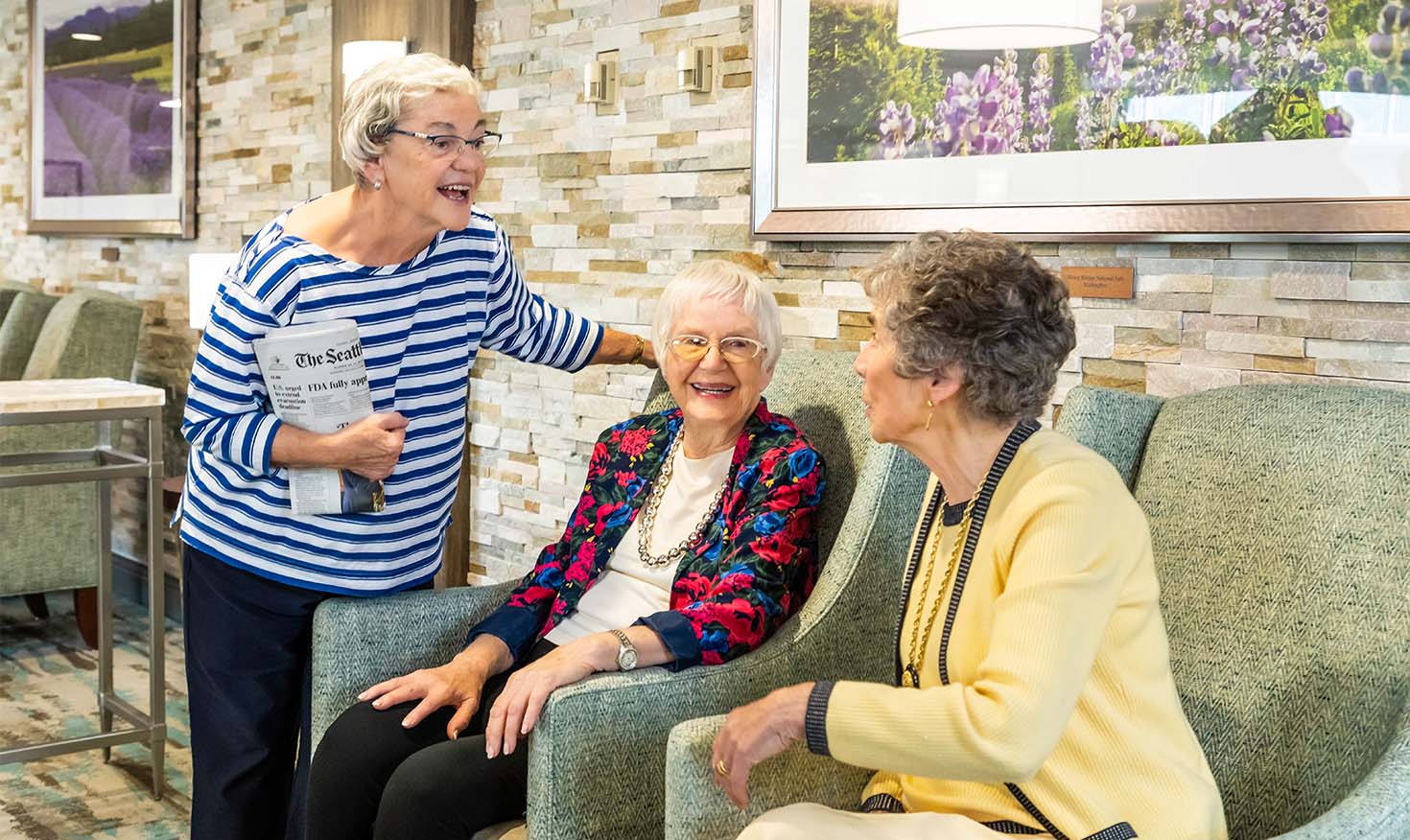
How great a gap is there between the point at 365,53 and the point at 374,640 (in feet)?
5.67

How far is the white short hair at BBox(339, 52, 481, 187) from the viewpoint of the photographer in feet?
6.09

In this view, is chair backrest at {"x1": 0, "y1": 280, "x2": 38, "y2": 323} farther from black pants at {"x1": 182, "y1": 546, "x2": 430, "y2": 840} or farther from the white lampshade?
the white lampshade

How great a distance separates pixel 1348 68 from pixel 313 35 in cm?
288

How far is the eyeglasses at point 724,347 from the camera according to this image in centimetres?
194

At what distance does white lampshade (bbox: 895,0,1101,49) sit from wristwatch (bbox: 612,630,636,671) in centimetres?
107

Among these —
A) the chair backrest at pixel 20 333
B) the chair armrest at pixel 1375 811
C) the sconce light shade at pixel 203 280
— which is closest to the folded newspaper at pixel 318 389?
the chair armrest at pixel 1375 811

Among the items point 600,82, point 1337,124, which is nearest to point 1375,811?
point 1337,124

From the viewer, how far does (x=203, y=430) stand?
6.17 feet

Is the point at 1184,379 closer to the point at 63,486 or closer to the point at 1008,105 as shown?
the point at 1008,105

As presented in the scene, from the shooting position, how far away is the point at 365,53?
318 cm

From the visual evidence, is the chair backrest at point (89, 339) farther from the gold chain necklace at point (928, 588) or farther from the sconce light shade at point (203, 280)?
the gold chain necklace at point (928, 588)

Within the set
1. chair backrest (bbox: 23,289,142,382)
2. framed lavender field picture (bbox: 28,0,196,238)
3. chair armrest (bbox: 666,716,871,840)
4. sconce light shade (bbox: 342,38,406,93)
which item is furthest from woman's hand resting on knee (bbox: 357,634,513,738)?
framed lavender field picture (bbox: 28,0,196,238)

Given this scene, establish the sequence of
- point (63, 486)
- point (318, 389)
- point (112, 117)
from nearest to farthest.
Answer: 1. point (318, 389)
2. point (63, 486)
3. point (112, 117)

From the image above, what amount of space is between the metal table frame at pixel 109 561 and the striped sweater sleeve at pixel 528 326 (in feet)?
3.60
